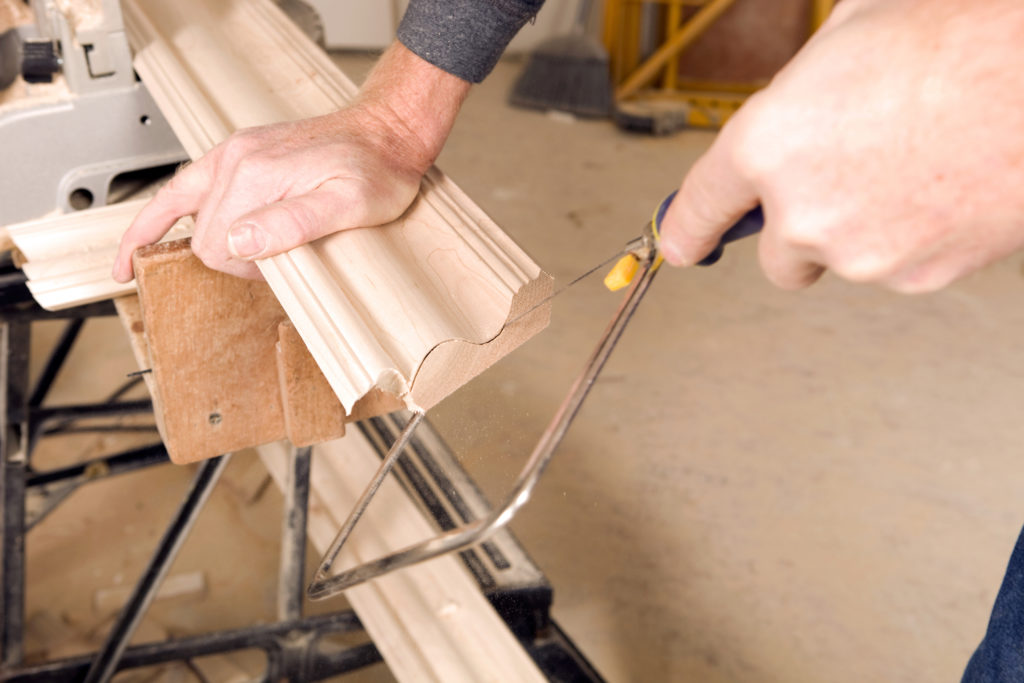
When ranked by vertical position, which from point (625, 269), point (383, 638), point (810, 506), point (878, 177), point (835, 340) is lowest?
point (835, 340)

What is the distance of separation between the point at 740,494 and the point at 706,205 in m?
1.74

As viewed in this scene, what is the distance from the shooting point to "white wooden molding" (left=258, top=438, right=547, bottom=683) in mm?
1112

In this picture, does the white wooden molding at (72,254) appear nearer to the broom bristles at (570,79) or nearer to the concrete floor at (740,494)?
the concrete floor at (740,494)

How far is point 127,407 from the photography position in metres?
1.63

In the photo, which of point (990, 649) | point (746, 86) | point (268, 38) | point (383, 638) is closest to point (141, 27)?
point (268, 38)

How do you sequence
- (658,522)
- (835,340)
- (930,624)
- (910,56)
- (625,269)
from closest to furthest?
(910,56), (625,269), (930,624), (658,522), (835,340)

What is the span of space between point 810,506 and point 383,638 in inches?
50.8

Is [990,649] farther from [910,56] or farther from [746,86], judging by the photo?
[746,86]

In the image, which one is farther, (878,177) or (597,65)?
(597,65)

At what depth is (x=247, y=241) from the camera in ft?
2.30

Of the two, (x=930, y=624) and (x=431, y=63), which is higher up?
(x=431, y=63)

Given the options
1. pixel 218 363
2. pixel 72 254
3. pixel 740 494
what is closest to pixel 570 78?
pixel 740 494

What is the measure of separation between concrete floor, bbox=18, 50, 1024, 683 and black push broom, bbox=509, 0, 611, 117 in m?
1.27

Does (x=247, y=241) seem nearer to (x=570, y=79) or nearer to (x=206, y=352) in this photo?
(x=206, y=352)
